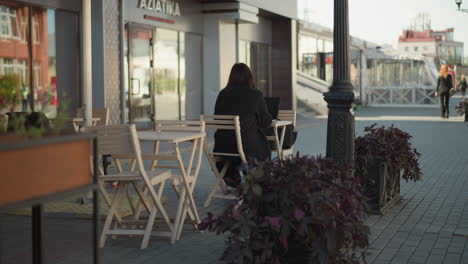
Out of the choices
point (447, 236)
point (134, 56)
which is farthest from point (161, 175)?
point (134, 56)

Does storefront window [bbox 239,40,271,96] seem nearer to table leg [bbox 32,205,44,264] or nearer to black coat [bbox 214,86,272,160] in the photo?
black coat [bbox 214,86,272,160]

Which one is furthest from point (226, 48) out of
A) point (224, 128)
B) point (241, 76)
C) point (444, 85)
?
point (224, 128)

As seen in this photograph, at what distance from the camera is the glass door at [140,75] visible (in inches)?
657

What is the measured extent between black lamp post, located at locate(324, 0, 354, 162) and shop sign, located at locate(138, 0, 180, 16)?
1121 centimetres

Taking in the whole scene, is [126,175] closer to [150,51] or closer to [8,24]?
[8,24]

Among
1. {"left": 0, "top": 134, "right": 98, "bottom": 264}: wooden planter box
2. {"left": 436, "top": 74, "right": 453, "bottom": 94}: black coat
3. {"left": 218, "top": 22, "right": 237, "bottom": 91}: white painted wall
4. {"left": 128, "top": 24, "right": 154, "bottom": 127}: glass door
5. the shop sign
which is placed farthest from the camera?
{"left": 436, "top": 74, "right": 453, "bottom": 94}: black coat

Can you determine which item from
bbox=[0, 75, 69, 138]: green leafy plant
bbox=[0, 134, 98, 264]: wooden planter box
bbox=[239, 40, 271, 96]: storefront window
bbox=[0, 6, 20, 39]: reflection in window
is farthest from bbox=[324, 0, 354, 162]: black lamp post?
bbox=[239, 40, 271, 96]: storefront window

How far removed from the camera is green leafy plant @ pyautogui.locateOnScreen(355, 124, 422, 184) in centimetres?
682

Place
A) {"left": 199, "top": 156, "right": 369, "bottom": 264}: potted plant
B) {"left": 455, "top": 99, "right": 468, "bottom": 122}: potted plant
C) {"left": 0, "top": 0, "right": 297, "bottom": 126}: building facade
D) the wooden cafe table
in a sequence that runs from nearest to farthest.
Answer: {"left": 199, "top": 156, "right": 369, "bottom": 264}: potted plant < the wooden cafe table < {"left": 0, "top": 0, "right": 297, "bottom": 126}: building facade < {"left": 455, "top": 99, "right": 468, "bottom": 122}: potted plant

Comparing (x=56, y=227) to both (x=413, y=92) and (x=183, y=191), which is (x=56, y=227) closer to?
(x=183, y=191)

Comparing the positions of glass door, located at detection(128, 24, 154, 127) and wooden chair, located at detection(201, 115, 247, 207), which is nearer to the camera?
wooden chair, located at detection(201, 115, 247, 207)

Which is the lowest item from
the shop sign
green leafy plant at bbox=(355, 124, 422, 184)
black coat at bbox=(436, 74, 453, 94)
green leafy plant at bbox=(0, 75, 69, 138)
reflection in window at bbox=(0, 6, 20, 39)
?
green leafy plant at bbox=(355, 124, 422, 184)

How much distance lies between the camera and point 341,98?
6371mm

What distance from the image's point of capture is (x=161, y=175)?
5.90 m
